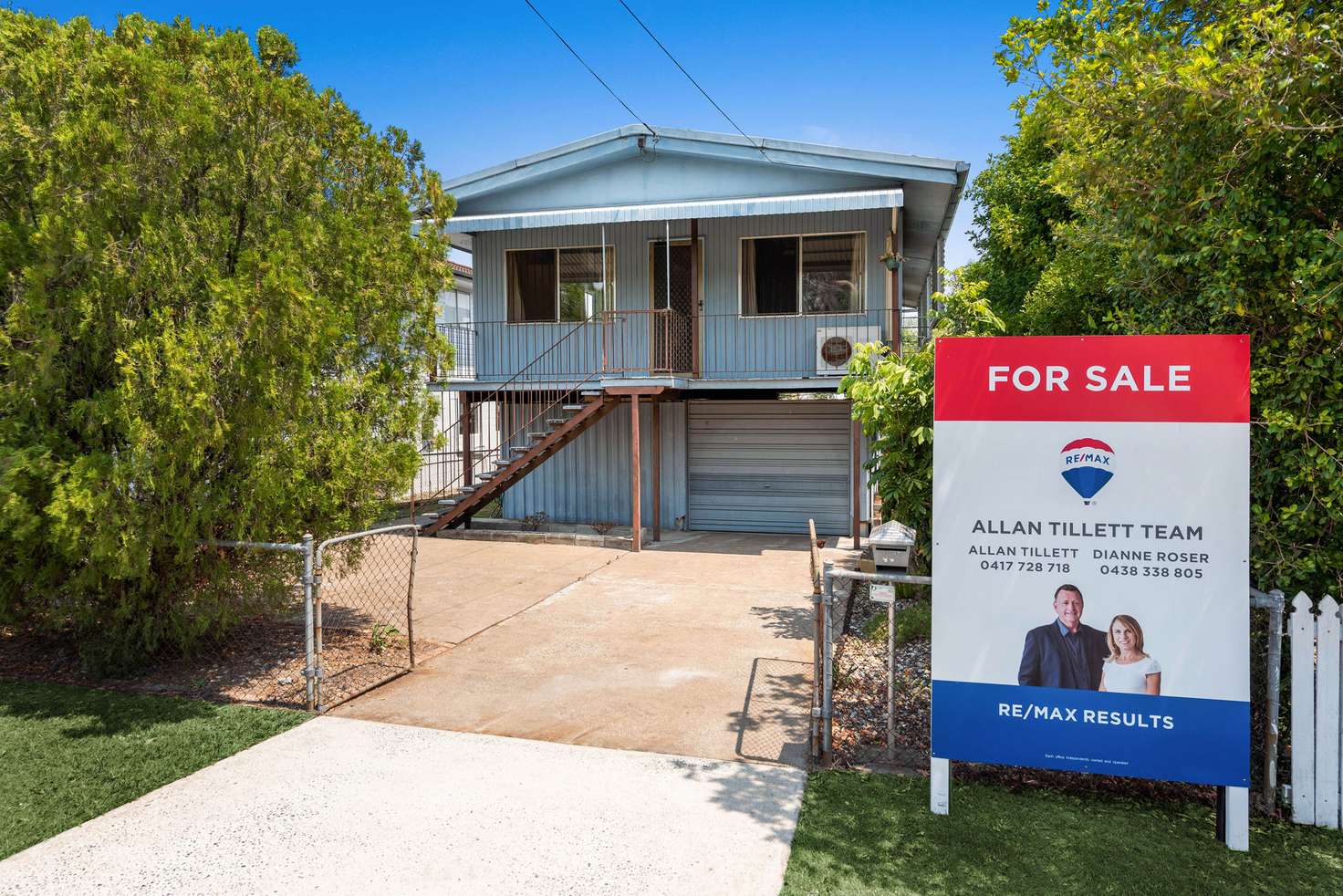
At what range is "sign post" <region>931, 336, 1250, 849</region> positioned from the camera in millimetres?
Answer: 3717

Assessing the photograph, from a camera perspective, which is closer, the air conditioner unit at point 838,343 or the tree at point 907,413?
the tree at point 907,413

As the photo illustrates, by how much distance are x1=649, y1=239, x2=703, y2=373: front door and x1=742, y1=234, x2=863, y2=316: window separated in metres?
0.86

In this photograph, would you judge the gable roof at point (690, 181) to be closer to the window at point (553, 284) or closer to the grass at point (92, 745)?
the window at point (553, 284)

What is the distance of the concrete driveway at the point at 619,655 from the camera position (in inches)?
203

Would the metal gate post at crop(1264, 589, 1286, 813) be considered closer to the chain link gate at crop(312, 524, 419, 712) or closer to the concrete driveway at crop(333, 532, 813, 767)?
the concrete driveway at crop(333, 532, 813, 767)

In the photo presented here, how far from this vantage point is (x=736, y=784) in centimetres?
434

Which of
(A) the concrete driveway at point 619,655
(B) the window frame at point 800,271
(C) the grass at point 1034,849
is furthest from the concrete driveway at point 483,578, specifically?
(B) the window frame at point 800,271

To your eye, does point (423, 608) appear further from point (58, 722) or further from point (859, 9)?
point (859, 9)

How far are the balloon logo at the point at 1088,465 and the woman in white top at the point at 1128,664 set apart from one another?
0.62 m

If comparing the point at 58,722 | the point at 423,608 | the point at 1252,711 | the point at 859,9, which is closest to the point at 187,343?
the point at 58,722

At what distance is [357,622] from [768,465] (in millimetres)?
7493

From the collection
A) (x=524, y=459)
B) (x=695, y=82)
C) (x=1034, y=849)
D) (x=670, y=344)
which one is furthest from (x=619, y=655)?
(x=695, y=82)

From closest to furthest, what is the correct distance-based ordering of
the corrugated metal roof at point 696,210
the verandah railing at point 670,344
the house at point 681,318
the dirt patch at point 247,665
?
the dirt patch at point 247,665 → the corrugated metal roof at point 696,210 → the house at point 681,318 → the verandah railing at point 670,344

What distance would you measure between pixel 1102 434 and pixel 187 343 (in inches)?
203
